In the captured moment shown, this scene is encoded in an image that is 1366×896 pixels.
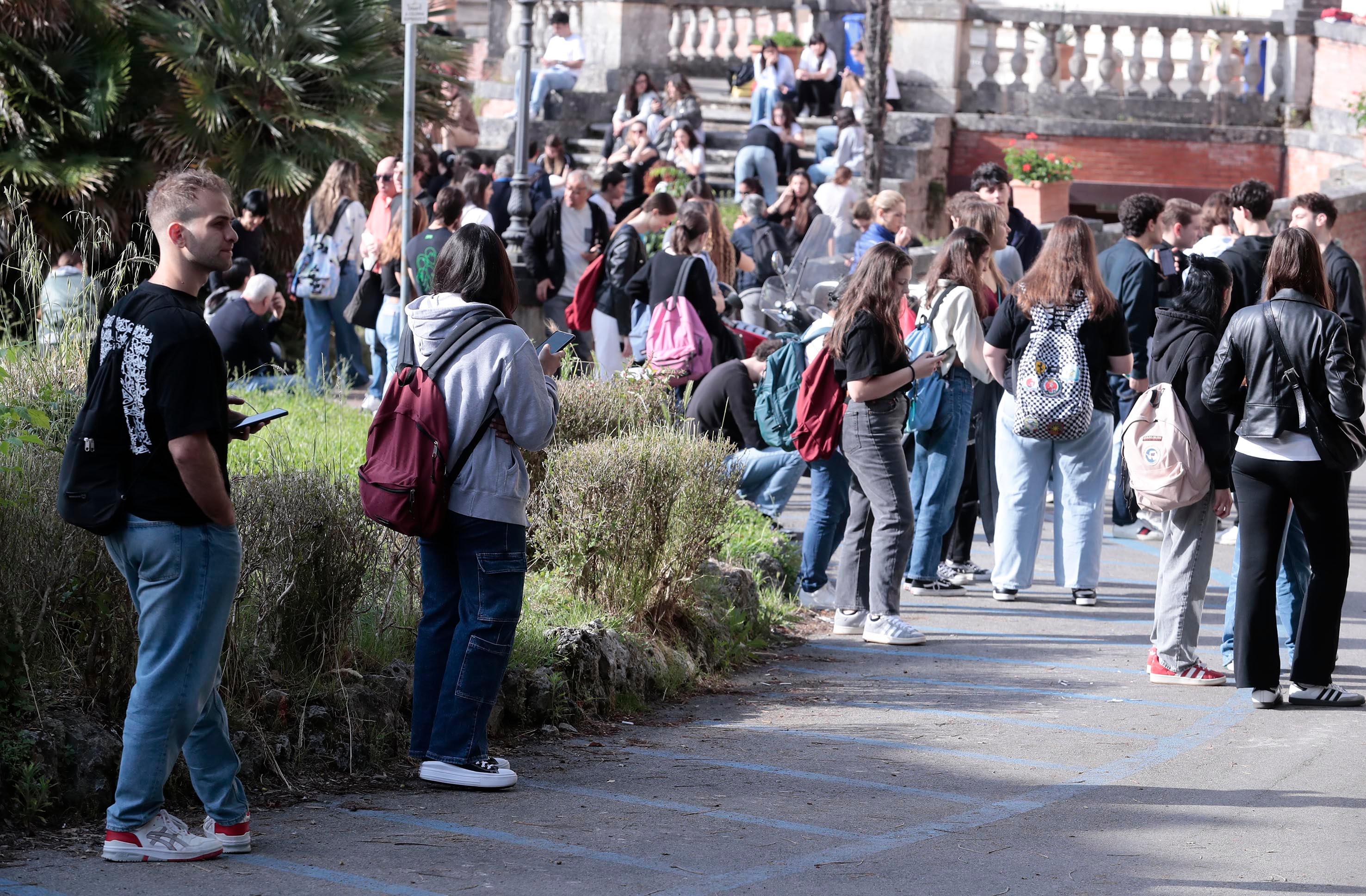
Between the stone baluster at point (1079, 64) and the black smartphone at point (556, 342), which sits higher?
the stone baluster at point (1079, 64)

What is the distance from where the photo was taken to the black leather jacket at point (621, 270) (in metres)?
12.4

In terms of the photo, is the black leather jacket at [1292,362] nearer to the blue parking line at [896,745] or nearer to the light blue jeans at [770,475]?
the blue parking line at [896,745]

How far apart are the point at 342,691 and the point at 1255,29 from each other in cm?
2184

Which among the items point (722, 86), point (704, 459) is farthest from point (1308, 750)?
point (722, 86)

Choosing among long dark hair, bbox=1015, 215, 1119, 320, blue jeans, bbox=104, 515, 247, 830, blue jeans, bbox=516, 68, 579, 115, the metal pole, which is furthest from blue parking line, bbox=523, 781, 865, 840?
blue jeans, bbox=516, 68, 579, 115

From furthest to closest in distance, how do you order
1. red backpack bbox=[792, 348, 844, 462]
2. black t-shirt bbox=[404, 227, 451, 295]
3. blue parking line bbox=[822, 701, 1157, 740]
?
black t-shirt bbox=[404, 227, 451, 295] → red backpack bbox=[792, 348, 844, 462] → blue parking line bbox=[822, 701, 1157, 740]

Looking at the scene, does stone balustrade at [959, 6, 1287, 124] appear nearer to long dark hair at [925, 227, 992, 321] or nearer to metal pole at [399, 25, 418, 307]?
metal pole at [399, 25, 418, 307]

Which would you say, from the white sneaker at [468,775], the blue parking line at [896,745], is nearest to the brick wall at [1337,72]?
the blue parking line at [896,745]

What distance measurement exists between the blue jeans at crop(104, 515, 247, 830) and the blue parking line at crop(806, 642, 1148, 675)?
4.21 metres

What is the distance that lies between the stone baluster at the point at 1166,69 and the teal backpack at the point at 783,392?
1733 centimetres

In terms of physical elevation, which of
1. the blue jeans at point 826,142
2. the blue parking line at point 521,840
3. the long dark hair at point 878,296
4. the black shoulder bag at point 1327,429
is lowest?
the blue parking line at point 521,840

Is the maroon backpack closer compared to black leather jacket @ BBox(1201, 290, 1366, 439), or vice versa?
the maroon backpack

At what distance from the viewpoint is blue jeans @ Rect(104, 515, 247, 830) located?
472 cm

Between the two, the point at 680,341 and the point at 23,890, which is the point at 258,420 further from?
the point at 680,341
